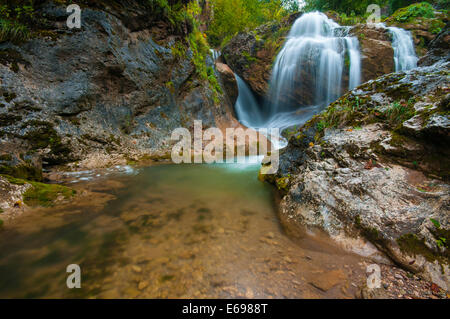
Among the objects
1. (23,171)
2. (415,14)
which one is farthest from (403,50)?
(23,171)

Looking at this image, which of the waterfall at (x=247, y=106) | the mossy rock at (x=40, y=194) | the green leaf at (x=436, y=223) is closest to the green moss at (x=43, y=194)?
the mossy rock at (x=40, y=194)

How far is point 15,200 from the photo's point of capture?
2.64 m

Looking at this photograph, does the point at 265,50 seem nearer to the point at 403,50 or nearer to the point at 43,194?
the point at 403,50

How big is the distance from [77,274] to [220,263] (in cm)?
136

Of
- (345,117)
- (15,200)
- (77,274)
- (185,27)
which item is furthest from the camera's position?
(185,27)

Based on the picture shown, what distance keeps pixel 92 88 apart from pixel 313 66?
11.2 m

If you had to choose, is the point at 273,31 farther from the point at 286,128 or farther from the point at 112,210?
the point at 112,210

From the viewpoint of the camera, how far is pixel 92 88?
544 centimetres

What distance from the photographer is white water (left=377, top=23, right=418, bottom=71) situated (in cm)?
932

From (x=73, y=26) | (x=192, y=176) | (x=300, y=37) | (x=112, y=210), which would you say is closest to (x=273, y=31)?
(x=300, y=37)

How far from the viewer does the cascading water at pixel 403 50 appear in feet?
30.6

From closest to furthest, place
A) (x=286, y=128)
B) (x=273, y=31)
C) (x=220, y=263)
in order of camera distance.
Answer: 1. (x=220, y=263)
2. (x=286, y=128)
3. (x=273, y=31)

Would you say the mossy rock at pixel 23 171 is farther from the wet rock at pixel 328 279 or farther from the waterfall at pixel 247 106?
the waterfall at pixel 247 106
